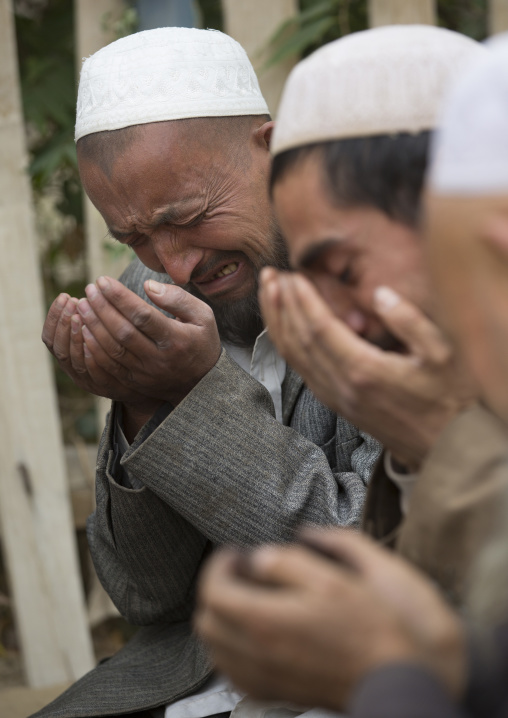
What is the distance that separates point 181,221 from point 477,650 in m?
1.65

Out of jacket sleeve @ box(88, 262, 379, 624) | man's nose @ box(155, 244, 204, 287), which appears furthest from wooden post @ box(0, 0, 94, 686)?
jacket sleeve @ box(88, 262, 379, 624)

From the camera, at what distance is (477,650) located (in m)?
Answer: 0.94

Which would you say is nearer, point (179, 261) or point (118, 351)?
point (118, 351)

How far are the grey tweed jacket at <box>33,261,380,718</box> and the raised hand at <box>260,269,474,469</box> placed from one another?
1.90 ft

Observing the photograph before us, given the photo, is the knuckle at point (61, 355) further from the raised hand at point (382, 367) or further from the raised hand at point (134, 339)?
the raised hand at point (382, 367)

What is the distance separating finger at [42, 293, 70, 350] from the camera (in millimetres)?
2066

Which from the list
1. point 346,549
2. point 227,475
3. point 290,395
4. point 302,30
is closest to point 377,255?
point 346,549

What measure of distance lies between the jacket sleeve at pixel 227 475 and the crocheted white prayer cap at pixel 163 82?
808mm

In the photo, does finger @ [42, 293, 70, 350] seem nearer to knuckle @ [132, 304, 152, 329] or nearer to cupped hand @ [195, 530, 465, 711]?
knuckle @ [132, 304, 152, 329]

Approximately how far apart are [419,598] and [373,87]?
2.60 feet

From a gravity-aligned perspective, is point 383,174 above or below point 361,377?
above

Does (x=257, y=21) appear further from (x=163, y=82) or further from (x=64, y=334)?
(x=64, y=334)

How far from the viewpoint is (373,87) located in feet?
4.30

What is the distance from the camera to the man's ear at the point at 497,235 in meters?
0.93
